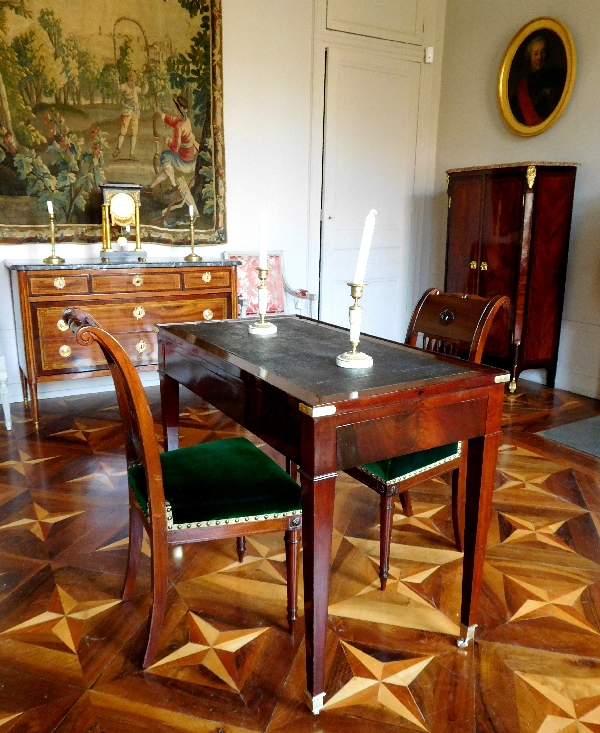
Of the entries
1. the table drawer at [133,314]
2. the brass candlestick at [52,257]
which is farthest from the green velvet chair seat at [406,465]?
the brass candlestick at [52,257]

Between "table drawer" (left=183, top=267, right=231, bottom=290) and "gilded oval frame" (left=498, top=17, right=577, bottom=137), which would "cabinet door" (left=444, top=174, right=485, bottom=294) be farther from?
"table drawer" (left=183, top=267, right=231, bottom=290)

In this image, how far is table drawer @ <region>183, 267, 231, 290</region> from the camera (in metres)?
3.85

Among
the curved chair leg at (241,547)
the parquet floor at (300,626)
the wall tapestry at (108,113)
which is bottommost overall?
the parquet floor at (300,626)

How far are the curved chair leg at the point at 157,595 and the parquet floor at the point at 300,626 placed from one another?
0.05m

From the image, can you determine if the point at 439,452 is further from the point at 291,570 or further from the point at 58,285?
the point at 58,285

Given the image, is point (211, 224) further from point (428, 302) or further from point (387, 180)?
point (428, 302)

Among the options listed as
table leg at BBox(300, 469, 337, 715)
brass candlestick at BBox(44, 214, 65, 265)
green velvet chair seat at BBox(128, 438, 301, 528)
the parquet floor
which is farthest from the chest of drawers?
table leg at BBox(300, 469, 337, 715)

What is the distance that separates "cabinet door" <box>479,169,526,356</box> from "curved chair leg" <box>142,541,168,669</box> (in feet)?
10.5

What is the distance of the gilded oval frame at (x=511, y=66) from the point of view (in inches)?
166

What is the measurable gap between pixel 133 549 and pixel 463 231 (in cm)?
368

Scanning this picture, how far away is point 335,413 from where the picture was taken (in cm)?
129

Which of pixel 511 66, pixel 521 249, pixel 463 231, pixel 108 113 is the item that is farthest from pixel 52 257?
pixel 511 66

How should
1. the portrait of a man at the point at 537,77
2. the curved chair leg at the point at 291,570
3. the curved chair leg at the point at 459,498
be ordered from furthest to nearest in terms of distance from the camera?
the portrait of a man at the point at 537,77 → the curved chair leg at the point at 459,498 → the curved chair leg at the point at 291,570

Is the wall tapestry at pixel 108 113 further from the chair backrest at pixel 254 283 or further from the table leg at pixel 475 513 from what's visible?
the table leg at pixel 475 513
